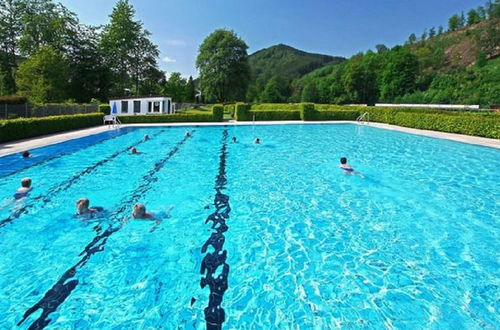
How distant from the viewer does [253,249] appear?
4.99 metres

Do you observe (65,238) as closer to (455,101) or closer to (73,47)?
(73,47)

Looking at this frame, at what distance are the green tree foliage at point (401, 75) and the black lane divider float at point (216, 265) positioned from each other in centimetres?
6768

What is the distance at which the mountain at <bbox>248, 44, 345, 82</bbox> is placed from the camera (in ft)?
454

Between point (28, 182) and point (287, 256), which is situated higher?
point (28, 182)

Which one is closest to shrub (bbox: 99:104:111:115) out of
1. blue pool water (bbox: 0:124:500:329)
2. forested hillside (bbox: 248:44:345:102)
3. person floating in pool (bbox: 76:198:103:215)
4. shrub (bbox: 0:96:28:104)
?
shrub (bbox: 0:96:28:104)

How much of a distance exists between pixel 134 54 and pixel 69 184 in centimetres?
4422

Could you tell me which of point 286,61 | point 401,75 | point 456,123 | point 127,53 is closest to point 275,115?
point 456,123

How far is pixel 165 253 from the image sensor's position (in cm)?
485

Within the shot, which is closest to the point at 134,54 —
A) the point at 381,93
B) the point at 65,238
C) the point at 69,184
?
the point at 69,184

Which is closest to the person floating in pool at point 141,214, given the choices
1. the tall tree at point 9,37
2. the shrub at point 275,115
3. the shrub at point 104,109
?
the shrub at point 275,115

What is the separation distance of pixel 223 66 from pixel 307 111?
76.4 ft

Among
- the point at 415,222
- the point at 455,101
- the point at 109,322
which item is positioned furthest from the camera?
the point at 455,101

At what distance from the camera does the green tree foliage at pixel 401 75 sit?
62.8 m

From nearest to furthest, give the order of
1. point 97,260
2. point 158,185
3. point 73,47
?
point 97,260 < point 158,185 < point 73,47
